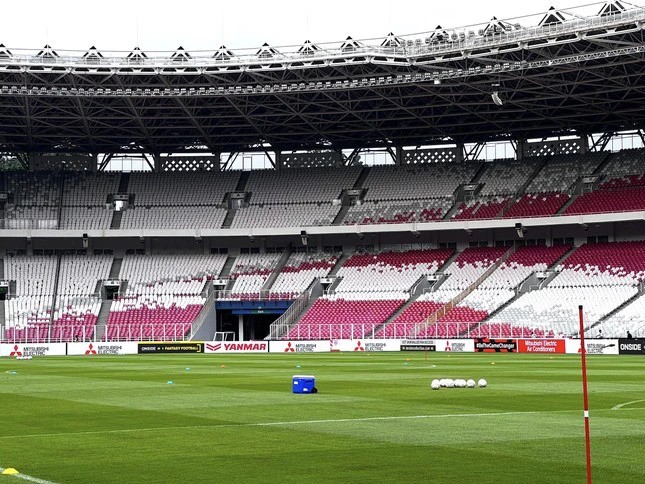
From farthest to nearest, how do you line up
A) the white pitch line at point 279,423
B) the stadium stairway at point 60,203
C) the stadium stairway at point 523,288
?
the stadium stairway at point 60,203, the stadium stairway at point 523,288, the white pitch line at point 279,423

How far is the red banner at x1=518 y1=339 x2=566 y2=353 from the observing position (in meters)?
66.1

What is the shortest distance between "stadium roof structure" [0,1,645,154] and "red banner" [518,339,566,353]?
Answer: 1669 cm

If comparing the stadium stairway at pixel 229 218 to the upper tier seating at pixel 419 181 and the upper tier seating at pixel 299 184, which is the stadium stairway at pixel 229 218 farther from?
the upper tier seating at pixel 419 181

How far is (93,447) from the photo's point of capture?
1780 cm

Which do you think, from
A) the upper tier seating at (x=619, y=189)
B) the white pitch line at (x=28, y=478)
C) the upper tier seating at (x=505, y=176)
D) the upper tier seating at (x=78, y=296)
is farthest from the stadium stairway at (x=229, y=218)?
the white pitch line at (x=28, y=478)

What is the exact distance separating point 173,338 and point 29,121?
20927 millimetres

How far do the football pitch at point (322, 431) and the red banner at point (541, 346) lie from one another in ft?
99.7

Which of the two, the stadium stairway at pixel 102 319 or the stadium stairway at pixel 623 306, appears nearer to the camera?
the stadium stairway at pixel 623 306

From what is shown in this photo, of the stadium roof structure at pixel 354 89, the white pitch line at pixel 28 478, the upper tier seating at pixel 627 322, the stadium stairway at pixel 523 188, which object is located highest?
the stadium roof structure at pixel 354 89

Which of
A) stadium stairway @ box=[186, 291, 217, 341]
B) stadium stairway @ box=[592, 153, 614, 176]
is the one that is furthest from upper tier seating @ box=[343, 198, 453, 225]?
stadium stairway @ box=[186, 291, 217, 341]

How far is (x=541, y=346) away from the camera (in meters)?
67.2

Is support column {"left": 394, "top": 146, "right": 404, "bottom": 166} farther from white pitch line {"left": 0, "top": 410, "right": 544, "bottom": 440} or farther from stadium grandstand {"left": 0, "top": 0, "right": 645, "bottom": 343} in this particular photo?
white pitch line {"left": 0, "top": 410, "right": 544, "bottom": 440}

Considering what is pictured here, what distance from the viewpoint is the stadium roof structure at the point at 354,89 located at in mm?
65125

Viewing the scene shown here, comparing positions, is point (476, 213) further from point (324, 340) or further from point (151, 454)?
point (151, 454)
